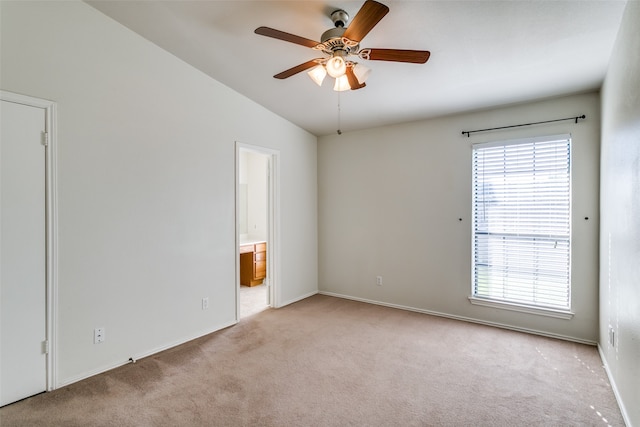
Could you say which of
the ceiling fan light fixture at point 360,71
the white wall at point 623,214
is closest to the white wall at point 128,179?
the ceiling fan light fixture at point 360,71

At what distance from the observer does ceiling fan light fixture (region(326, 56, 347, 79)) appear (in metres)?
2.13

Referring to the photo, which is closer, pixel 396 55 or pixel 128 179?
pixel 396 55

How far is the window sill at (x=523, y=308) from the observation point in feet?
10.6

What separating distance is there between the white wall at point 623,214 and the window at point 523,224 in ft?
1.61

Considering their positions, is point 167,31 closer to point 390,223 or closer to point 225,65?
point 225,65

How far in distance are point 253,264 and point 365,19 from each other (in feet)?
14.4

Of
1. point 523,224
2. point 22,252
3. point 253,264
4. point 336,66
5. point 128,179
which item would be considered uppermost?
point 336,66

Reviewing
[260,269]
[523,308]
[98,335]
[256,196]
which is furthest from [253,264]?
[523,308]

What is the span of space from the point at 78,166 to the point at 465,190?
3865mm

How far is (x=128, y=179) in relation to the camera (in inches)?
110

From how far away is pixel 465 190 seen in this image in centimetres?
378

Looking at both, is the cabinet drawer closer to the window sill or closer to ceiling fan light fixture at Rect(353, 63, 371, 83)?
the window sill

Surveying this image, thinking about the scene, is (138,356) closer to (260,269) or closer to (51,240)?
(51,240)

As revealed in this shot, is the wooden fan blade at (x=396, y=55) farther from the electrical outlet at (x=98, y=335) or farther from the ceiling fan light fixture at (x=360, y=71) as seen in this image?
the electrical outlet at (x=98, y=335)
